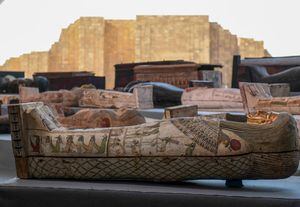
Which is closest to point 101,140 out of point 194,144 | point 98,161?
point 98,161

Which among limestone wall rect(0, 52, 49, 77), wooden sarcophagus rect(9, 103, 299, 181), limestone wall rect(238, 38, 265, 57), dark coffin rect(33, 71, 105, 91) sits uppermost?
limestone wall rect(238, 38, 265, 57)

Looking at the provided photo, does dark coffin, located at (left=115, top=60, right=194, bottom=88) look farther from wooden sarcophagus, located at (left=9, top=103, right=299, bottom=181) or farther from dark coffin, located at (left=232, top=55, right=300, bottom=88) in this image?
wooden sarcophagus, located at (left=9, top=103, right=299, bottom=181)

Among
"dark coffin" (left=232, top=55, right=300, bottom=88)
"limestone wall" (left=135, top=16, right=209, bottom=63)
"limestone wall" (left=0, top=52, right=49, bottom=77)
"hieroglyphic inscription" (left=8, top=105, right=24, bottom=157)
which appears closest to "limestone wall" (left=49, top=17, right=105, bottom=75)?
"limestone wall" (left=0, top=52, right=49, bottom=77)

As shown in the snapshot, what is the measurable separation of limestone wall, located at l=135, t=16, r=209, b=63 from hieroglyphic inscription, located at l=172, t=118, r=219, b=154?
64.9ft

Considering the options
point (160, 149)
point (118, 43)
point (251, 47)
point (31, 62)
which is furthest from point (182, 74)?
point (118, 43)

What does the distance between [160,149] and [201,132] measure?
0.16 m

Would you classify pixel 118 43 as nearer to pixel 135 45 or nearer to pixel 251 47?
pixel 135 45

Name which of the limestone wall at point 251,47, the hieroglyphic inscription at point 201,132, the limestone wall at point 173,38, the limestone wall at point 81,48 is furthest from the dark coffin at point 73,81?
the limestone wall at point 251,47

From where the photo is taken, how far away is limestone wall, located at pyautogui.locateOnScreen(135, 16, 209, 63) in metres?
21.8

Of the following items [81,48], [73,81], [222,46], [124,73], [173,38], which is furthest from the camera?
[81,48]

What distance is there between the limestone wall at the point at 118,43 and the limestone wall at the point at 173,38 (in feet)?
3.33

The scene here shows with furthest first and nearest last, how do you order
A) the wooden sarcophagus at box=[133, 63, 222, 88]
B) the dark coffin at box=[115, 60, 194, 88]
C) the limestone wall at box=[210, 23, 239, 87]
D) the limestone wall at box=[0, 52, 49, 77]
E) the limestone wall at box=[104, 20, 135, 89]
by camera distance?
the limestone wall at box=[104, 20, 135, 89] → the limestone wall at box=[0, 52, 49, 77] → the limestone wall at box=[210, 23, 239, 87] → the dark coffin at box=[115, 60, 194, 88] → the wooden sarcophagus at box=[133, 63, 222, 88]

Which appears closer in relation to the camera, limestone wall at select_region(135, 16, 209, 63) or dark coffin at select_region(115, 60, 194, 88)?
dark coffin at select_region(115, 60, 194, 88)

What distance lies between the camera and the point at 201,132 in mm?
2006
